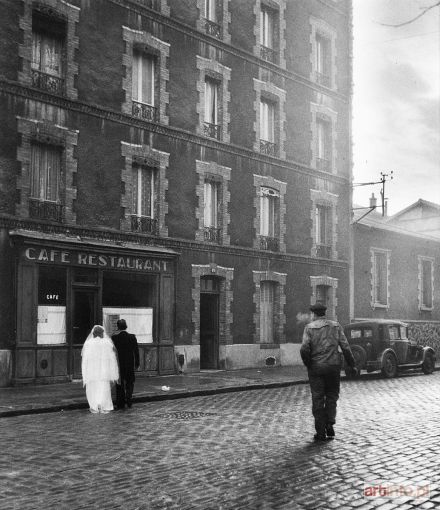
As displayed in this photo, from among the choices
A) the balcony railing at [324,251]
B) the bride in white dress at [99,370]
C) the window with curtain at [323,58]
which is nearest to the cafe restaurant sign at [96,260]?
the bride in white dress at [99,370]

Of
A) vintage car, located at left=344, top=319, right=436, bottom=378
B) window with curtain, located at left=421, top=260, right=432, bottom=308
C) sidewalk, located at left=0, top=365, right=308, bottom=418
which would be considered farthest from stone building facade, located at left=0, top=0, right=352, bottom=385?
window with curtain, located at left=421, top=260, right=432, bottom=308

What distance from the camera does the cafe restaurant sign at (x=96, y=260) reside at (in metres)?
18.0

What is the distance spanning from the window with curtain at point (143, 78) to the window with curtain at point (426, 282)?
19.4 meters

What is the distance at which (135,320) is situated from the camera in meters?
20.8

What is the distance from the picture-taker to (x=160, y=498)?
6.38 meters

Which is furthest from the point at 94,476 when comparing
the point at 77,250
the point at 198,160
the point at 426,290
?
the point at 426,290

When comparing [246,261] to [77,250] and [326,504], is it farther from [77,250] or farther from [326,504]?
[326,504]

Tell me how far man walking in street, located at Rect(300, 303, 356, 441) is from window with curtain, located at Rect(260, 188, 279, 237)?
15594 mm

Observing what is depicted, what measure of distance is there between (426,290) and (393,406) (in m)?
23.5

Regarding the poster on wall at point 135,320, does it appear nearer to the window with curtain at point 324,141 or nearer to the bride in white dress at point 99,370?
the bride in white dress at point 99,370

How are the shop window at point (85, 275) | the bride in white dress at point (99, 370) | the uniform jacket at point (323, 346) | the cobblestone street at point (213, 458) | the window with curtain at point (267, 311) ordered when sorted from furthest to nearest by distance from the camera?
the window with curtain at point (267, 311)
the shop window at point (85, 275)
the bride in white dress at point (99, 370)
the uniform jacket at point (323, 346)
the cobblestone street at point (213, 458)

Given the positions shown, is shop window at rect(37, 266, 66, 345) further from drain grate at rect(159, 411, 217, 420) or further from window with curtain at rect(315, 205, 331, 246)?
window with curtain at rect(315, 205, 331, 246)

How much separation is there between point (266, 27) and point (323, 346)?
19248 mm

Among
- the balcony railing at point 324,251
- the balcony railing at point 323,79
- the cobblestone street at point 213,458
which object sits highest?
the balcony railing at point 323,79
